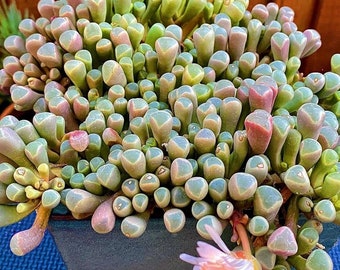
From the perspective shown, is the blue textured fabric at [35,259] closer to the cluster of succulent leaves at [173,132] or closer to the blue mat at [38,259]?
the blue mat at [38,259]

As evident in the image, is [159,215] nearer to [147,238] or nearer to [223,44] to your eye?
[147,238]

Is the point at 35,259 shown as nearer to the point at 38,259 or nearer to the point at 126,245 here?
the point at 38,259

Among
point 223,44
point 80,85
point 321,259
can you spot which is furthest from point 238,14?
point 321,259

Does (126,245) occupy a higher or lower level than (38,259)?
higher

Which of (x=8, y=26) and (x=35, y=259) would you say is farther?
(x=8, y=26)

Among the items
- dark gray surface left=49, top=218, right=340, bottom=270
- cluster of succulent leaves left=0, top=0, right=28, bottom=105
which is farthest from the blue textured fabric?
cluster of succulent leaves left=0, top=0, right=28, bottom=105

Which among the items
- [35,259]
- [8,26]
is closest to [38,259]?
[35,259]

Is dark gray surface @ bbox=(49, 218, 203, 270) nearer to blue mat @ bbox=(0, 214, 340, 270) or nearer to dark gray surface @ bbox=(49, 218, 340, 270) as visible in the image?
dark gray surface @ bbox=(49, 218, 340, 270)
